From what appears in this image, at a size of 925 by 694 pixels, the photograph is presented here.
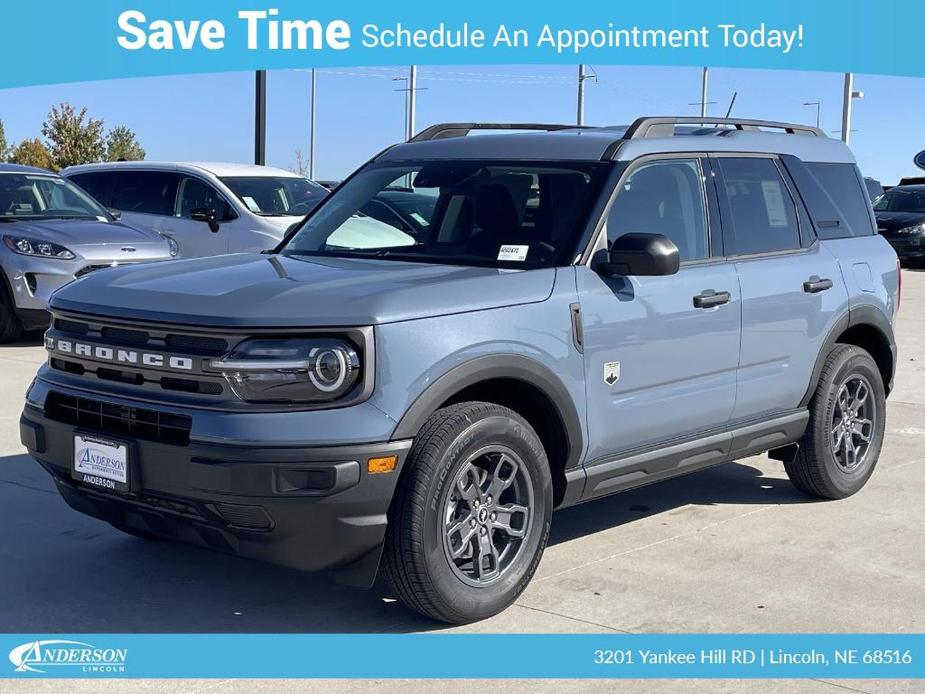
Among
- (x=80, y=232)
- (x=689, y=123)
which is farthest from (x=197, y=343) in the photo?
(x=80, y=232)

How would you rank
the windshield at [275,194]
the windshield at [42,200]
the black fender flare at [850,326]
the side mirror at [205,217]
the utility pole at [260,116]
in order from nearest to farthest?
the black fender flare at [850,326]
the windshield at [42,200]
the side mirror at [205,217]
the windshield at [275,194]
the utility pole at [260,116]

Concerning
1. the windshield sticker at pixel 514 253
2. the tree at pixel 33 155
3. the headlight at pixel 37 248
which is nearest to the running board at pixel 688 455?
the windshield sticker at pixel 514 253

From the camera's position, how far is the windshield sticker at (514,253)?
16.9 feet

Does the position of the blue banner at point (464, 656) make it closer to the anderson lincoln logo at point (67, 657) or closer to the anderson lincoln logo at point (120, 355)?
the anderson lincoln logo at point (67, 657)

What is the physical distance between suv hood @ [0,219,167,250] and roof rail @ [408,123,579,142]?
239 inches

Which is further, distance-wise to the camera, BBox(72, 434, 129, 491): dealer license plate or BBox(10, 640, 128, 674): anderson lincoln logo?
BBox(72, 434, 129, 491): dealer license plate

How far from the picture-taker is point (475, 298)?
4645mm

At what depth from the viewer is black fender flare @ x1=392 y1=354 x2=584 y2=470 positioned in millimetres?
4348

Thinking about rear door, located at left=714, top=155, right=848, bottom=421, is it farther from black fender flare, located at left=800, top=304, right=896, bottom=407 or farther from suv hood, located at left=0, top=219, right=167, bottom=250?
suv hood, located at left=0, top=219, right=167, bottom=250

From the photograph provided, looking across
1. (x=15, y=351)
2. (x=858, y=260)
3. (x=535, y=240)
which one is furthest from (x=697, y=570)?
(x=15, y=351)

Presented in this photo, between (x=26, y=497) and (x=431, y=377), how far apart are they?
2877 millimetres

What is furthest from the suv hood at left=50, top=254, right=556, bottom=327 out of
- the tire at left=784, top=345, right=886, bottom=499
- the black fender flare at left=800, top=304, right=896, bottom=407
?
the tire at left=784, top=345, right=886, bottom=499

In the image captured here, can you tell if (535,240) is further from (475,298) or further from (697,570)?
(697,570)

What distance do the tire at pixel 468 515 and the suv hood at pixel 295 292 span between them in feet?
1.39
